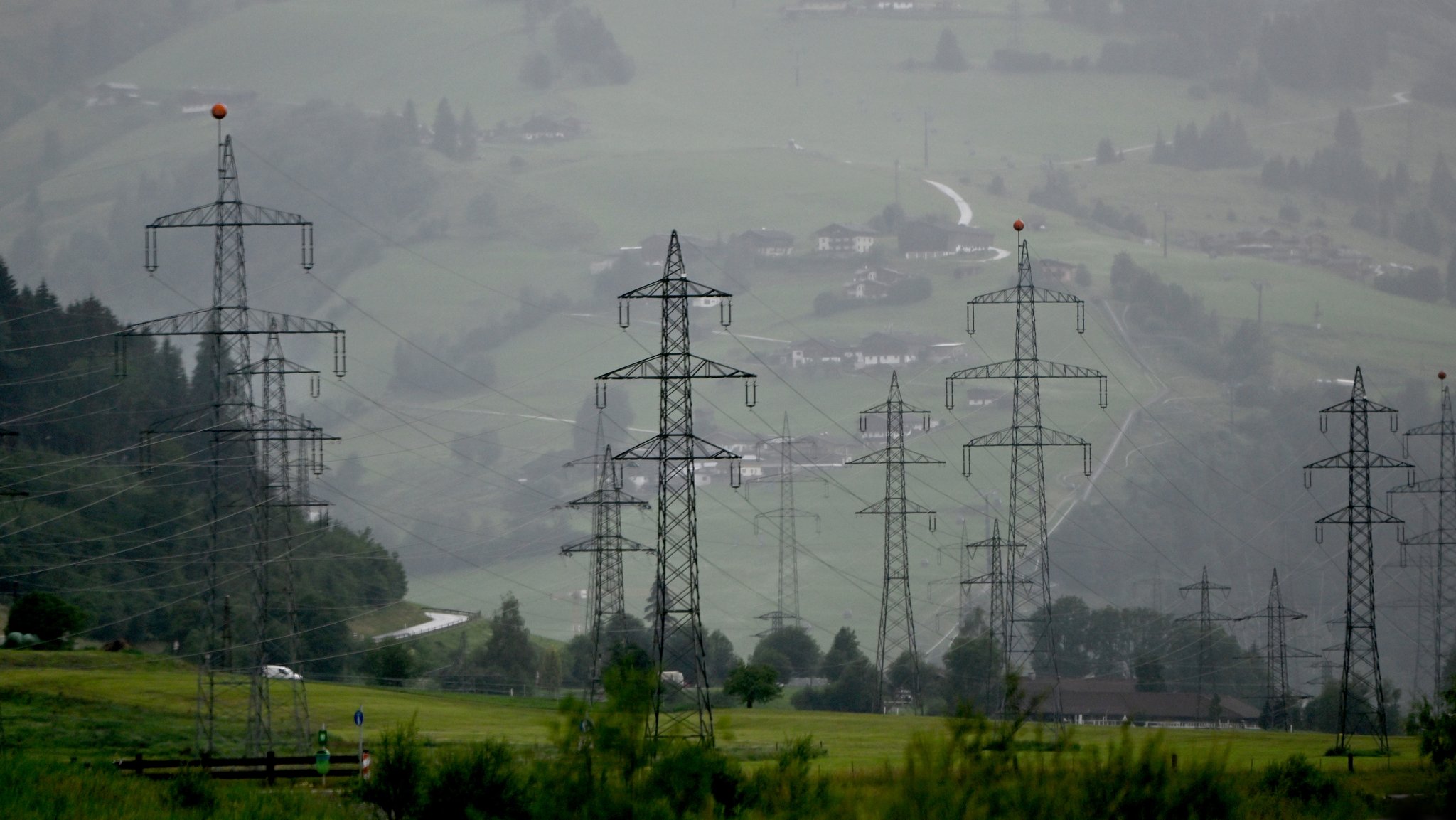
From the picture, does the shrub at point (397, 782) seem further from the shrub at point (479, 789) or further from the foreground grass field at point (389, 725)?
the foreground grass field at point (389, 725)

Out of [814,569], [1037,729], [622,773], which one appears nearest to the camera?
[1037,729]

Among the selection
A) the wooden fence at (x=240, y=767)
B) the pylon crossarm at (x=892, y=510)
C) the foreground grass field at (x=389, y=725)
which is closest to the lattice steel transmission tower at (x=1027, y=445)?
the pylon crossarm at (x=892, y=510)

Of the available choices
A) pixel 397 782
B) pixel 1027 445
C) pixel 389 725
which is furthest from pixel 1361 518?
pixel 397 782

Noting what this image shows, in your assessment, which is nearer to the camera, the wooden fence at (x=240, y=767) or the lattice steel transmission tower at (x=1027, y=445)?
the wooden fence at (x=240, y=767)

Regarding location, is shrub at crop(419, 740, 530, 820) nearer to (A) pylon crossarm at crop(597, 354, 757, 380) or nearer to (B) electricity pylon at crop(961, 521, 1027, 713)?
(A) pylon crossarm at crop(597, 354, 757, 380)

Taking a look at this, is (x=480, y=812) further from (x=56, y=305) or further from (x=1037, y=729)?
(x=56, y=305)

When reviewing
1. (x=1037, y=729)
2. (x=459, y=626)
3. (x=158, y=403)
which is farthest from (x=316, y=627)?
(x=1037, y=729)
